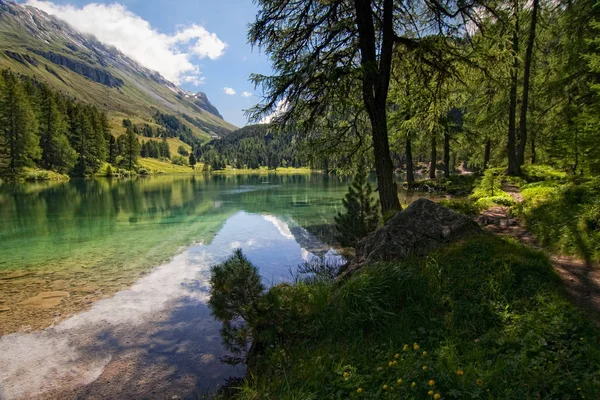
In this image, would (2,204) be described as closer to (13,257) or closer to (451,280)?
(13,257)

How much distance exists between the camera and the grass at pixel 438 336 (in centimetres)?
364

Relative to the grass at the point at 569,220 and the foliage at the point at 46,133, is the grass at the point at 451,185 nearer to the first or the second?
the grass at the point at 569,220

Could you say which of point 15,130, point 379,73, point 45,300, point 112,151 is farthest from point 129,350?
point 112,151

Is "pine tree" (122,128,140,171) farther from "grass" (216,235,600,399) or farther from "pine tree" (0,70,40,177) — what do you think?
"grass" (216,235,600,399)

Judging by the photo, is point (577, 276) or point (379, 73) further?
point (379, 73)

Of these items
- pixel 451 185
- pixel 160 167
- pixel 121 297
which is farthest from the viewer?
pixel 160 167

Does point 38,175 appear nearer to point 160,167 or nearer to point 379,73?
point 160,167

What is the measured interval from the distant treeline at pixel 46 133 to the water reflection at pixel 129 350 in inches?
3109

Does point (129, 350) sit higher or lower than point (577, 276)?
lower

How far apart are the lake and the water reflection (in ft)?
0.09

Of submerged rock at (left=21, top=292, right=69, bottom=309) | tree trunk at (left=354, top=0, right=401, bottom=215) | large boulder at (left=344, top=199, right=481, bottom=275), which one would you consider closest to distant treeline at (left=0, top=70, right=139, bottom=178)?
submerged rock at (left=21, top=292, right=69, bottom=309)

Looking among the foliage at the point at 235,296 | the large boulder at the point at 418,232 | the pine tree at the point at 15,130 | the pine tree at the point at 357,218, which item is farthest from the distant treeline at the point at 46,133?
the large boulder at the point at 418,232

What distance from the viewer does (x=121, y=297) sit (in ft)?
35.3

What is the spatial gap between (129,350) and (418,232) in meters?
7.39
